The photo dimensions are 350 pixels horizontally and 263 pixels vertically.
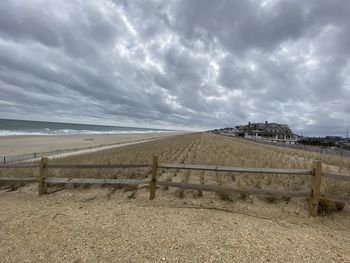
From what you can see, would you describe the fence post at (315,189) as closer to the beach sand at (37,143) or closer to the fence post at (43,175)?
the fence post at (43,175)

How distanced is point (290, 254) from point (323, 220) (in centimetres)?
202

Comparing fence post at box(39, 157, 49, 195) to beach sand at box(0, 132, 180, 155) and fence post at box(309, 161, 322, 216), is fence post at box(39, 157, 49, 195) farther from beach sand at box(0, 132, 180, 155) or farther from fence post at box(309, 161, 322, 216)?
beach sand at box(0, 132, 180, 155)

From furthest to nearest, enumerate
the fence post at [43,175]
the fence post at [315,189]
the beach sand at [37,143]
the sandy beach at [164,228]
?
the beach sand at [37,143] → the fence post at [43,175] → the fence post at [315,189] → the sandy beach at [164,228]

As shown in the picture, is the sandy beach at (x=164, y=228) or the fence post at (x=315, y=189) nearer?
the sandy beach at (x=164, y=228)

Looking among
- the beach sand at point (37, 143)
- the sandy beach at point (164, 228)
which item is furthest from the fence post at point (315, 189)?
the beach sand at point (37, 143)

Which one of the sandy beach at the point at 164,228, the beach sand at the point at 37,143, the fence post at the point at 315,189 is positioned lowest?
the beach sand at the point at 37,143

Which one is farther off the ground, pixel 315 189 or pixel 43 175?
pixel 315 189

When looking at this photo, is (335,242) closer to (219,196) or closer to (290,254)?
(290,254)

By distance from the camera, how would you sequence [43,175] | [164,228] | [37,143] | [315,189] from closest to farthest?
[164,228] < [315,189] < [43,175] < [37,143]

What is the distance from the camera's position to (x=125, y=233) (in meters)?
4.07

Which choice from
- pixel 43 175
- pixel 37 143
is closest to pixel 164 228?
pixel 43 175

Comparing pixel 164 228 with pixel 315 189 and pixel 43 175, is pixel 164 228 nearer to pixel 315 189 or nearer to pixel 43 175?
pixel 315 189

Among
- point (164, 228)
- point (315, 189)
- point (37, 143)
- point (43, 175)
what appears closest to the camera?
point (164, 228)

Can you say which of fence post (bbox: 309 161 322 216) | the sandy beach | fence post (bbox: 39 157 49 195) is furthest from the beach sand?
fence post (bbox: 309 161 322 216)
